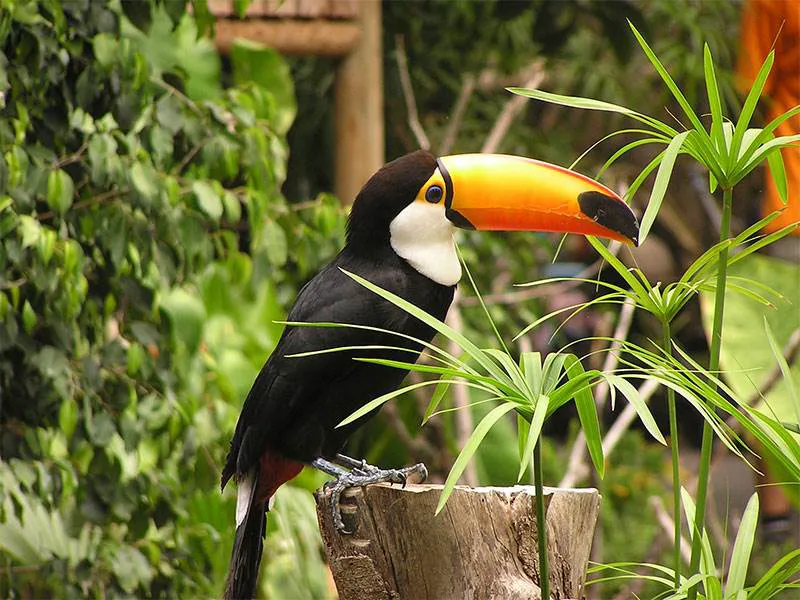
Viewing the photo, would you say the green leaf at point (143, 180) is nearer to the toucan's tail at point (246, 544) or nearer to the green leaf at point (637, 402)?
the toucan's tail at point (246, 544)

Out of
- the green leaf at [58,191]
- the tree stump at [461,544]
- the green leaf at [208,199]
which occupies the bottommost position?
the tree stump at [461,544]

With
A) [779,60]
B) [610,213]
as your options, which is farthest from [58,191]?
[779,60]

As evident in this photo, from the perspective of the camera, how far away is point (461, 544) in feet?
5.30

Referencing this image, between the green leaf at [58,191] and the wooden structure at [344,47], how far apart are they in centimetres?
143

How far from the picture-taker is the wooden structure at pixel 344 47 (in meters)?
3.57

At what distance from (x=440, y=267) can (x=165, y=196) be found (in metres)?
0.72

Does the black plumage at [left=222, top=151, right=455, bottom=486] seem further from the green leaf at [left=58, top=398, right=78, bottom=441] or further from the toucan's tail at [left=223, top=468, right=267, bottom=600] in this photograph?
the green leaf at [left=58, top=398, right=78, bottom=441]

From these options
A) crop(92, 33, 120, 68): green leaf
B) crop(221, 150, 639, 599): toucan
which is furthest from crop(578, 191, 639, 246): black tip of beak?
crop(92, 33, 120, 68): green leaf

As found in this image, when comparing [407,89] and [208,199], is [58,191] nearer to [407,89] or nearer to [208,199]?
[208,199]

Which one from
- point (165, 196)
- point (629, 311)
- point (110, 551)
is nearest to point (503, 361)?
point (165, 196)

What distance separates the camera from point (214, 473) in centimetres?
269

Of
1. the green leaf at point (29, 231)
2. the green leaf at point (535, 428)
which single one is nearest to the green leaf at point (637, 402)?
the green leaf at point (535, 428)

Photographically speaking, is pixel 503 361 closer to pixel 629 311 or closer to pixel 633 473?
pixel 629 311

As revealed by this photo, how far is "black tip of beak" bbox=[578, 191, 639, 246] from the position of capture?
5.49ft
